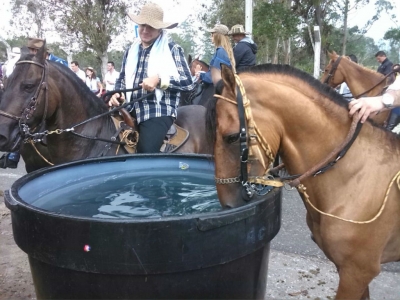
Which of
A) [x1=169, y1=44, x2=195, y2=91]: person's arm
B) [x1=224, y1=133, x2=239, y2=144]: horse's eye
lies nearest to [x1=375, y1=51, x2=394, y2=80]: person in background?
[x1=169, y1=44, x2=195, y2=91]: person's arm

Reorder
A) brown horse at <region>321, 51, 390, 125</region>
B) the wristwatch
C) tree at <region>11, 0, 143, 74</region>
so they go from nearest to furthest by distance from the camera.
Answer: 1. the wristwatch
2. brown horse at <region>321, 51, 390, 125</region>
3. tree at <region>11, 0, 143, 74</region>

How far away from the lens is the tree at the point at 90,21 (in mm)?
16656

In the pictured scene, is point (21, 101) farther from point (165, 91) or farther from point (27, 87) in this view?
point (165, 91)

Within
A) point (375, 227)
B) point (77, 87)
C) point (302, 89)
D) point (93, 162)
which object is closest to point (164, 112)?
point (77, 87)

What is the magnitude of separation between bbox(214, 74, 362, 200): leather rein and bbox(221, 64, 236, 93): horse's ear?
2cm

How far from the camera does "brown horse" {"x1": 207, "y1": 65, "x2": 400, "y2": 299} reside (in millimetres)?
1905

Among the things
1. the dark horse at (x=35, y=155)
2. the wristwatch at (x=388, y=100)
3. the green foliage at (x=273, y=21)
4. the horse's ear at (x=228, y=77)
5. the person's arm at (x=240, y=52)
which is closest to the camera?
the horse's ear at (x=228, y=77)

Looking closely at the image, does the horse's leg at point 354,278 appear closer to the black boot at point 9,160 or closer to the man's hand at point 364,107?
the man's hand at point 364,107

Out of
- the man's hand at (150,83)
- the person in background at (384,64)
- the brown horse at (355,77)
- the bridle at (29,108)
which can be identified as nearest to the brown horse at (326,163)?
the man's hand at (150,83)

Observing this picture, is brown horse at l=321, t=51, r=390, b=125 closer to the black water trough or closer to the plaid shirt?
the plaid shirt

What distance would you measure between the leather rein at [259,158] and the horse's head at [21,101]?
2.07 metres

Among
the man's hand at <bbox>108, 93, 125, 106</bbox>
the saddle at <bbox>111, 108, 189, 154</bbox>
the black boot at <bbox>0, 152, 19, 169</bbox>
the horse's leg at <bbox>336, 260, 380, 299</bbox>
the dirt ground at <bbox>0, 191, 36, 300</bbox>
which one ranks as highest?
the man's hand at <bbox>108, 93, 125, 106</bbox>

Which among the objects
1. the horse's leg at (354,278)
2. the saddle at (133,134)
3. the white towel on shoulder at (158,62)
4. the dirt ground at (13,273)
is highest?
the white towel on shoulder at (158,62)

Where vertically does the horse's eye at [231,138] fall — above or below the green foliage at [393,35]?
below
